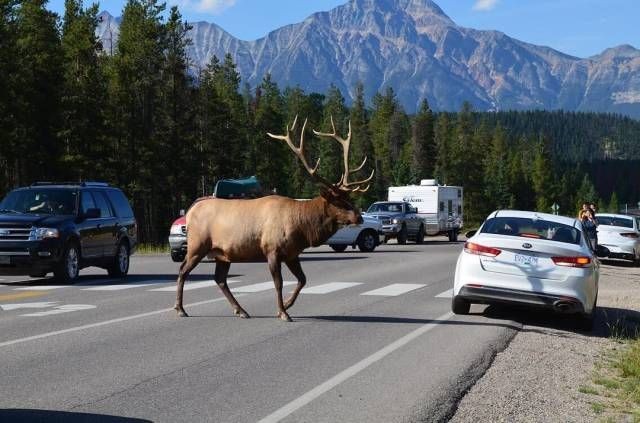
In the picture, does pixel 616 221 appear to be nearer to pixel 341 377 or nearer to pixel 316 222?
pixel 316 222

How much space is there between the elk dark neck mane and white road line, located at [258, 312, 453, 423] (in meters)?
1.81

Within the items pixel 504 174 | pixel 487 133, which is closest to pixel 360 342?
pixel 504 174

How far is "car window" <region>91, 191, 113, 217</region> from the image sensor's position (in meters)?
19.4

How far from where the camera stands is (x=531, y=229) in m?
13.2

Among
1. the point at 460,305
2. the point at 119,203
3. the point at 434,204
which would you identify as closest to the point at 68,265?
the point at 119,203

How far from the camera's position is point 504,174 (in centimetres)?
15688

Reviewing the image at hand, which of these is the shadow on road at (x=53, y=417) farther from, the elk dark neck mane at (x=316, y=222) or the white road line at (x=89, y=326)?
the elk dark neck mane at (x=316, y=222)

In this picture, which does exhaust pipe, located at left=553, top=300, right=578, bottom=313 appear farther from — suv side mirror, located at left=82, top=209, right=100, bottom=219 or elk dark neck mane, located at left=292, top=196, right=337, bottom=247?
suv side mirror, located at left=82, top=209, right=100, bottom=219

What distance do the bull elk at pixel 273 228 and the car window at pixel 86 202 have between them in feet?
21.6

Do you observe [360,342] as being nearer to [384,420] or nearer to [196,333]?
[196,333]

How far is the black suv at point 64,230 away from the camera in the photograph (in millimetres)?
17062

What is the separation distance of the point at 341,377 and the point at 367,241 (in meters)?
24.0

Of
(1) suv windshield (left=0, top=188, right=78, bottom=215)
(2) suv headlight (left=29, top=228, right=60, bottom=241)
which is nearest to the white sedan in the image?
(2) suv headlight (left=29, top=228, right=60, bottom=241)

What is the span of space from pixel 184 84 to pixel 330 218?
5980 cm
